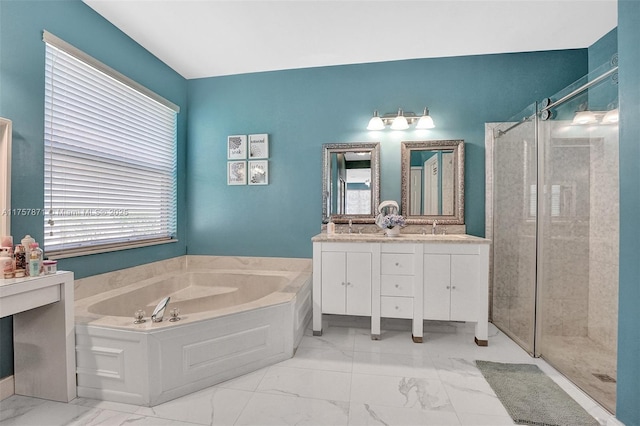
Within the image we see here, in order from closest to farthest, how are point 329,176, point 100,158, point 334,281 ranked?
1. point 100,158
2. point 334,281
3. point 329,176

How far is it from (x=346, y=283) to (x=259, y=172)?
150cm

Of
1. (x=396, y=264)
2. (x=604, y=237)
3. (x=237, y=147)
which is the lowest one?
(x=396, y=264)

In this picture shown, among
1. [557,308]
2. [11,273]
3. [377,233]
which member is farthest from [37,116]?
[557,308]

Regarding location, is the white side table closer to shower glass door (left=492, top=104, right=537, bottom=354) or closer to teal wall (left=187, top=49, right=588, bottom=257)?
teal wall (left=187, top=49, right=588, bottom=257)

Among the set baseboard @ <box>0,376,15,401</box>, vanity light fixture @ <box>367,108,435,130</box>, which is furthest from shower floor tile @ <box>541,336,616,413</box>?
baseboard @ <box>0,376,15,401</box>

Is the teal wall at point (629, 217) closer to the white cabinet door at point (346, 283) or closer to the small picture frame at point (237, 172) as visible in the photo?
the white cabinet door at point (346, 283)

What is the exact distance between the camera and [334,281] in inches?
91.9

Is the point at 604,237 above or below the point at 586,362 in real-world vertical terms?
above

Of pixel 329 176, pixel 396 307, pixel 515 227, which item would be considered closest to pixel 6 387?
pixel 396 307

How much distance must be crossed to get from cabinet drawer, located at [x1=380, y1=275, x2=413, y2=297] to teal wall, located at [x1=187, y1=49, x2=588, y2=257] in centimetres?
86

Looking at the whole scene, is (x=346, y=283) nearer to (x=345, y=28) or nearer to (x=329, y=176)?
(x=329, y=176)

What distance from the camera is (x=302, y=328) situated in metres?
2.33

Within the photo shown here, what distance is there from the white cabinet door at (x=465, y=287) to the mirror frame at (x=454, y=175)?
0.55 m

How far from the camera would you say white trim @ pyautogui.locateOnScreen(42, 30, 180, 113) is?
1.76 m
